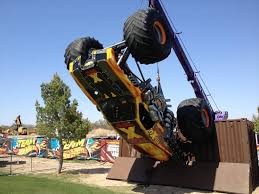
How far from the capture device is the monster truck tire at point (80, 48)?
10.0 meters

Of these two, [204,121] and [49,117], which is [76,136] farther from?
[204,121]

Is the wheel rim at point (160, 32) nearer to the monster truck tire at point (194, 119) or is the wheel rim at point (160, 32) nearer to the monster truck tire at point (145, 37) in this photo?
the monster truck tire at point (145, 37)

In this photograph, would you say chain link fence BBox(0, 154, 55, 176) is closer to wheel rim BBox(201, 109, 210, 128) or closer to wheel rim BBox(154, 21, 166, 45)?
wheel rim BBox(201, 109, 210, 128)

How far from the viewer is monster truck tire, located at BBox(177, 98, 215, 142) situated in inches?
489

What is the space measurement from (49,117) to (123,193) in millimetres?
8680

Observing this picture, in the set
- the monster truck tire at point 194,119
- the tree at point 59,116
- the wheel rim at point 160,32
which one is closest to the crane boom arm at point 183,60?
the monster truck tire at point 194,119

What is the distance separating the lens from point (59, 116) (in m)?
19.0

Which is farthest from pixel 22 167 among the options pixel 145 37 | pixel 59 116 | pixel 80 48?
pixel 145 37

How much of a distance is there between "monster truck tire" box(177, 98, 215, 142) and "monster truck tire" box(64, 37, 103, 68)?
4539 millimetres

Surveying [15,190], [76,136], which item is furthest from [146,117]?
[76,136]

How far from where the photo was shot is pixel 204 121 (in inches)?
505

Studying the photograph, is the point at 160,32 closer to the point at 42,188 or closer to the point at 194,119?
the point at 194,119

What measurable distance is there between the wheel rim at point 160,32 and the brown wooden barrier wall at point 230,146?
577cm

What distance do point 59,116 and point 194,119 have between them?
9.51 meters
